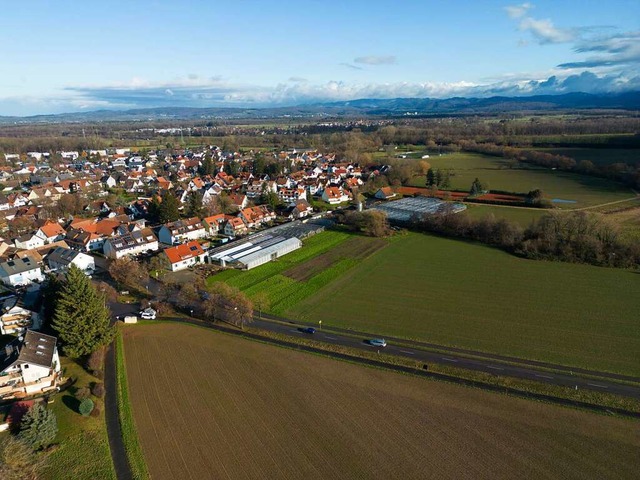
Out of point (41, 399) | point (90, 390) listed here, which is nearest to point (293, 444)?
point (90, 390)

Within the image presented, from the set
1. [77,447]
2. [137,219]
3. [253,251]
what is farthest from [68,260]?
[77,447]

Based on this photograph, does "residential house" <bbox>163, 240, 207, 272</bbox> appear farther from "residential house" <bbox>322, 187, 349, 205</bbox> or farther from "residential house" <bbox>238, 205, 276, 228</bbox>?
"residential house" <bbox>322, 187, 349, 205</bbox>

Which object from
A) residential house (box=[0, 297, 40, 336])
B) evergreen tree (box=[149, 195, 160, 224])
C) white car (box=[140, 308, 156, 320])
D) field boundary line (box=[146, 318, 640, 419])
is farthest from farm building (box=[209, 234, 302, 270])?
evergreen tree (box=[149, 195, 160, 224])

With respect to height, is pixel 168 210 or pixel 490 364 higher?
pixel 168 210

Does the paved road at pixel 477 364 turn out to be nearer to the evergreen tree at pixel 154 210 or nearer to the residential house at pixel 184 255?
the residential house at pixel 184 255

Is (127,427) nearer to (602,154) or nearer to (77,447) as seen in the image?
(77,447)
